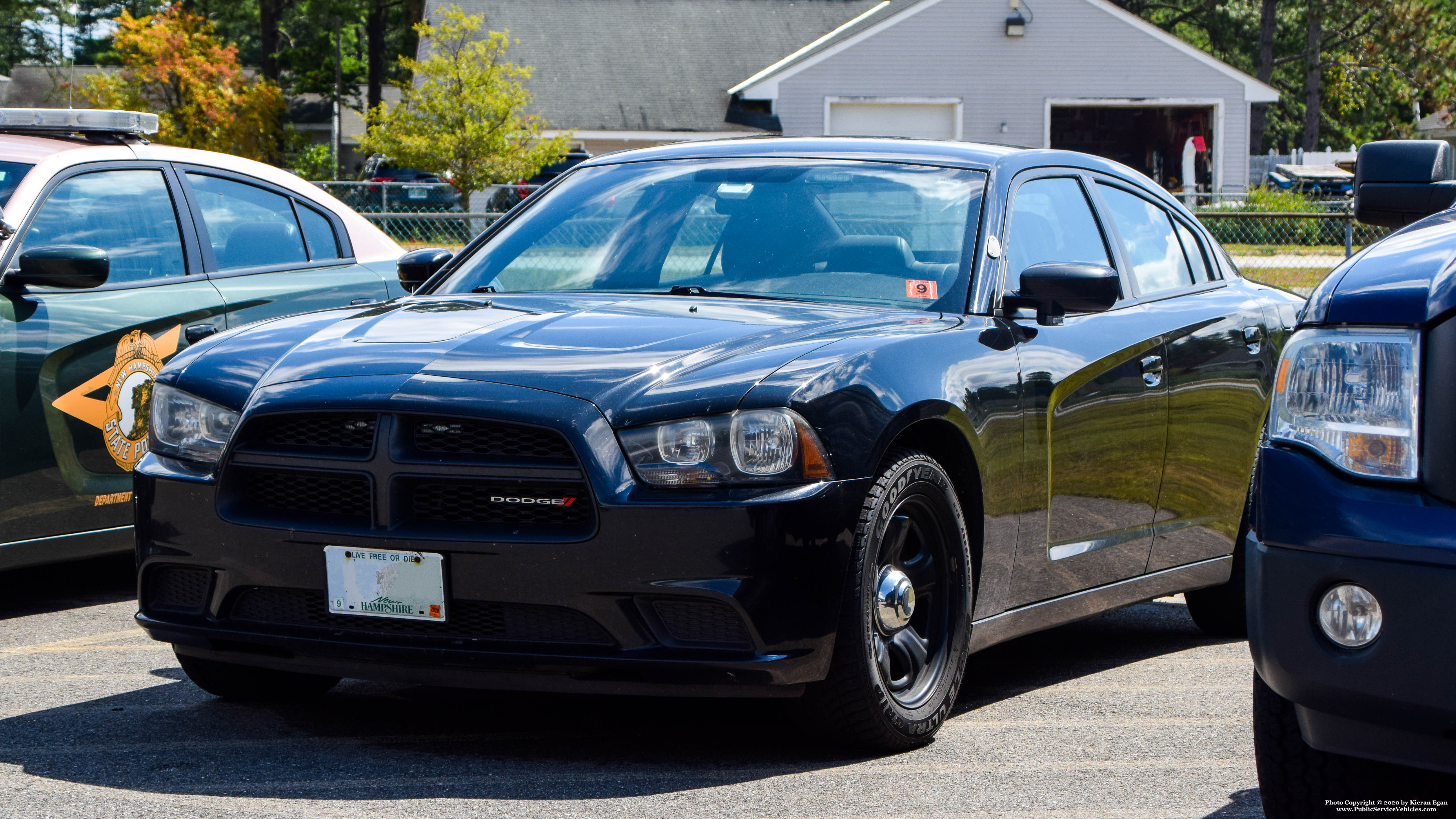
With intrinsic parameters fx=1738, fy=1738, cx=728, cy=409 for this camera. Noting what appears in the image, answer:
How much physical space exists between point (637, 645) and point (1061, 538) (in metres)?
1.53

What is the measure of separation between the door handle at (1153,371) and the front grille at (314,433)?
7.78 feet

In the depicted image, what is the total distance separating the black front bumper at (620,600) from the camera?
369 centimetres

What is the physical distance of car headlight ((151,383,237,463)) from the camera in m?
4.14

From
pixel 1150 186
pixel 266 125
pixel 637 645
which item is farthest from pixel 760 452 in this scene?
pixel 266 125

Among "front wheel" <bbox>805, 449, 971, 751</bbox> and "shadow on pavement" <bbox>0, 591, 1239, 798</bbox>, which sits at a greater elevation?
"front wheel" <bbox>805, 449, 971, 751</bbox>

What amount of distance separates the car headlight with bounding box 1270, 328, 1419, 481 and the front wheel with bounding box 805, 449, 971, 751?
3.86 feet

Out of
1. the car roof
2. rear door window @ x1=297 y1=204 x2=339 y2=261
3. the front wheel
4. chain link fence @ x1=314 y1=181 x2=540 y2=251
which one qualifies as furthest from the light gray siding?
the front wheel

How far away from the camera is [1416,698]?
8.81 feet

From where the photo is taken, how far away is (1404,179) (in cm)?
424

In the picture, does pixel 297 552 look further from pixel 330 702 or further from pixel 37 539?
pixel 37 539

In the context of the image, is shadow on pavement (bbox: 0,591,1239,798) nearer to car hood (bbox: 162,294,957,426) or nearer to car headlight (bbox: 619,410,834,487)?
car headlight (bbox: 619,410,834,487)

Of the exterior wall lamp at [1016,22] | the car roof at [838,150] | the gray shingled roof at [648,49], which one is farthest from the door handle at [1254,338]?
the gray shingled roof at [648,49]

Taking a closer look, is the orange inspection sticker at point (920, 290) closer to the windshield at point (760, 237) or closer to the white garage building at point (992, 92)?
the windshield at point (760, 237)

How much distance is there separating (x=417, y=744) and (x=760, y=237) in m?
1.70
